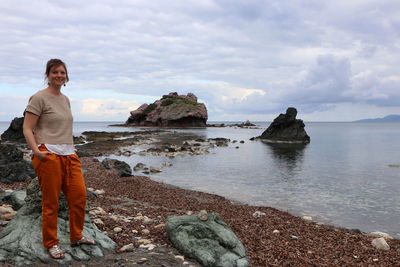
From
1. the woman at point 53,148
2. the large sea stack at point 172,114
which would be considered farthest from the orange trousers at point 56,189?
the large sea stack at point 172,114

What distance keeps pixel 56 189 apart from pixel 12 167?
10.4 metres

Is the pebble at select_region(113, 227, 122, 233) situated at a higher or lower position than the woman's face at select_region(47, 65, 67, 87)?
lower

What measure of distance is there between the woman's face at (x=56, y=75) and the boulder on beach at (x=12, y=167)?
997cm

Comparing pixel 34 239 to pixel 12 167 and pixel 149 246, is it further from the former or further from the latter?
pixel 12 167

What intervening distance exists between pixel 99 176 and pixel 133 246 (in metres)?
13.1

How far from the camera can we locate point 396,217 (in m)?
13.0

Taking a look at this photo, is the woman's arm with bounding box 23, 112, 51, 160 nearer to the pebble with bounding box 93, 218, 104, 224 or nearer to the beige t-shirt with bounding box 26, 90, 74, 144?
the beige t-shirt with bounding box 26, 90, 74, 144

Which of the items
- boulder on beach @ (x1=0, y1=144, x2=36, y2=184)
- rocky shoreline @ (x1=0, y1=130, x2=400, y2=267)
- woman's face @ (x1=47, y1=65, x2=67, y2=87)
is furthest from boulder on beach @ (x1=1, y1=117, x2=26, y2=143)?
woman's face @ (x1=47, y1=65, x2=67, y2=87)

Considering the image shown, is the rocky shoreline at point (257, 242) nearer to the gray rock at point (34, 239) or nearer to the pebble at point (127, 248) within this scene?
the pebble at point (127, 248)

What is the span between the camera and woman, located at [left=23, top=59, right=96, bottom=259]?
4617mm

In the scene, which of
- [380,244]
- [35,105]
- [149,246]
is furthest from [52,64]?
[380,244]

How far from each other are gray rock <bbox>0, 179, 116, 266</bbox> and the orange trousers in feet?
0.70

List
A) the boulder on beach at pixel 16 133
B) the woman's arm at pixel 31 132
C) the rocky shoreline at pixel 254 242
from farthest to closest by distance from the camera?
the boulder on beach at pixel 16 133 < the rocky shoreline at pixel 254 242 < the woman's arm at pixel 31 132

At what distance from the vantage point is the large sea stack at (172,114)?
124 m
